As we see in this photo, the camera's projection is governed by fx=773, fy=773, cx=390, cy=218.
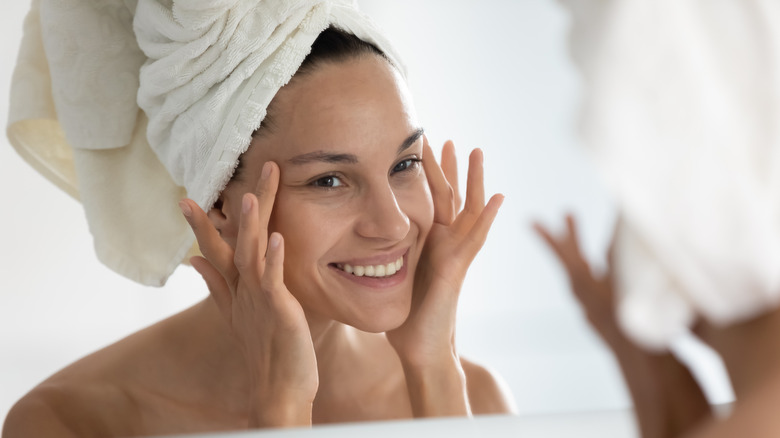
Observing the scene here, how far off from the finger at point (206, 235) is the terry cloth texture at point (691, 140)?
366mm

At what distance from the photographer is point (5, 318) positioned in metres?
0.67

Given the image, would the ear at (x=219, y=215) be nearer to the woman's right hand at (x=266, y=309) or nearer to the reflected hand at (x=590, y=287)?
the woman's right hand at (x=266, y=309)

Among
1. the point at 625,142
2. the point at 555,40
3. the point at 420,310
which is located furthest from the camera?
the point at 420,310

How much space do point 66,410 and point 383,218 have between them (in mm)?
321

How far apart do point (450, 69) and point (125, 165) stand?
1.07 ft

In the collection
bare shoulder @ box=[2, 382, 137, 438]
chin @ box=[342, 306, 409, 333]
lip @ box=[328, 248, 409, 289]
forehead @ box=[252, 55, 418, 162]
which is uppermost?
forehead @ box=[252, 55, 418, 162]

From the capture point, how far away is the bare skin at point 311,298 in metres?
0.63

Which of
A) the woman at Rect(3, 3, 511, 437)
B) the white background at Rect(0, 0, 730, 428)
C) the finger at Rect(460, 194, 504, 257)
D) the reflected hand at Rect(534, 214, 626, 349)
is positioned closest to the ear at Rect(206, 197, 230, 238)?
the woman at Rect(3, 3, 511, 437)

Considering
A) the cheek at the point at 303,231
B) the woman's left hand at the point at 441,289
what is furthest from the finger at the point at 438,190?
the cheek at the point at 303,231

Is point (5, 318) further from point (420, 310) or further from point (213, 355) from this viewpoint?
point (420, 310)

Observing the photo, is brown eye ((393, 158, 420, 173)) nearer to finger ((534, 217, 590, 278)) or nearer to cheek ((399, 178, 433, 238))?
cheek ((399, 178, 433, 238))

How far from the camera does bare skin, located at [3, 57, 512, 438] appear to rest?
0.63 meters

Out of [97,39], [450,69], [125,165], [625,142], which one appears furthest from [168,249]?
[625,142]

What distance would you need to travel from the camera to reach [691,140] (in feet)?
1.18
